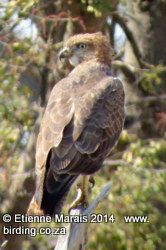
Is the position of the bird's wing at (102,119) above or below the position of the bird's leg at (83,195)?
above

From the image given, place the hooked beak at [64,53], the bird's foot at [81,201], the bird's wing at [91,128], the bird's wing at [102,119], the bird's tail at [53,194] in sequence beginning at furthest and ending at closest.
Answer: the hooked beak at [64,53], the bird's foot at [81,201], the bird's wing at [102,119], the bird's wing at [91,128], the bird's tail at [53,194]

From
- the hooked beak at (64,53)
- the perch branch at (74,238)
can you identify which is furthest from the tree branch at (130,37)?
the perch branch at (74,238)

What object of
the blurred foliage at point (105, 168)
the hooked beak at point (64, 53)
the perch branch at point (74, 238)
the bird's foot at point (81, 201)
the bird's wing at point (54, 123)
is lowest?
the blurred foliage at point (105, 168)

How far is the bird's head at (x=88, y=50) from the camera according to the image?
6395 mm

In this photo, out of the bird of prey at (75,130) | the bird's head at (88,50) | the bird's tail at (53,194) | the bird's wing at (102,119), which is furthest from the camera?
the bird's head at (88,50)

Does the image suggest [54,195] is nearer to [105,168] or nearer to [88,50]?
[88,50]

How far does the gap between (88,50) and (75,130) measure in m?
1.26

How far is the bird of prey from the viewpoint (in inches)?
201

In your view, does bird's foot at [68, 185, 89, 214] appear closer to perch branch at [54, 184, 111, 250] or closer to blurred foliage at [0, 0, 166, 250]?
perch branch at [54, 184, 111, 250]

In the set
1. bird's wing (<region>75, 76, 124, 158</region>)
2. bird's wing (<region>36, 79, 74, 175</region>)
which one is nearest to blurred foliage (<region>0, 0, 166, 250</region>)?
bird's wing (<region>75, 76, 124, 158</region>)

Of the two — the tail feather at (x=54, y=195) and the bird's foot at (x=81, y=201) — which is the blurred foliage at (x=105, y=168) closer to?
the bird's foot at (x=81, y=201)

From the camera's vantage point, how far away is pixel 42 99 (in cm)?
948

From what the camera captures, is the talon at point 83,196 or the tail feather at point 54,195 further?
the talon at point 83,196

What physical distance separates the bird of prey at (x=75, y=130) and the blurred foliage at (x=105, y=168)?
241 centimetres
